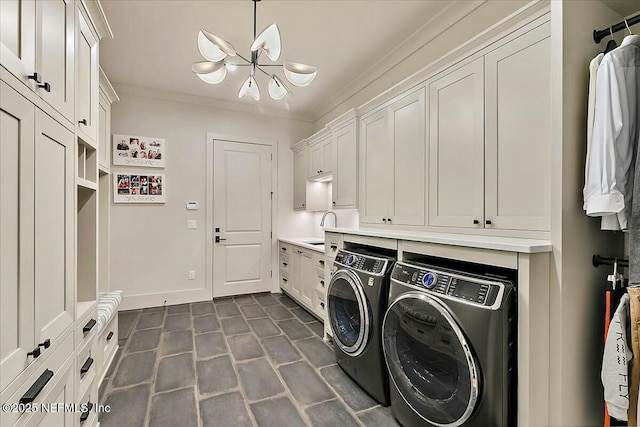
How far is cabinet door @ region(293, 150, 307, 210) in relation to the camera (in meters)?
4.38

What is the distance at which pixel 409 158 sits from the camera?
2332mm

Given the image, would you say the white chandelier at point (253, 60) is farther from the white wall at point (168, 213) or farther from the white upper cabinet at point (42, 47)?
the white wall at point (168, 213)

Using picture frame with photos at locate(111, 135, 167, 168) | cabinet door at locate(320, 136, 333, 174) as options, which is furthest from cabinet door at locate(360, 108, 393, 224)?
picture frame with photos at locate(111, 135, 167, 168)

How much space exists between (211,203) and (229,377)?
2.57 meters

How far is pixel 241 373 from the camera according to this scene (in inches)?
90.7

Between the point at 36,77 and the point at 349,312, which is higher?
the point at 36,77

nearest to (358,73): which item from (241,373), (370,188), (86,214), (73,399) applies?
(370,188)

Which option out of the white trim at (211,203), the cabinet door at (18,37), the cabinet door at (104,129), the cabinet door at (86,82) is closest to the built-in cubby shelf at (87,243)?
the cabinet door at (86,82)

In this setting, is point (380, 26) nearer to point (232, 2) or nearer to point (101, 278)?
point (232, 2)

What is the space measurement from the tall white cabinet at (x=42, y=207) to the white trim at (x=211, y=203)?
8.36ft

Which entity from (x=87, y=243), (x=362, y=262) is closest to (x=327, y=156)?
(x=362, y=262)

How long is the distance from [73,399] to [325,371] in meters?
1.59

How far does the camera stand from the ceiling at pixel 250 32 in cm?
237

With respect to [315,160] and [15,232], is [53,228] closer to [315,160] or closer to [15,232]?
[15,232]
